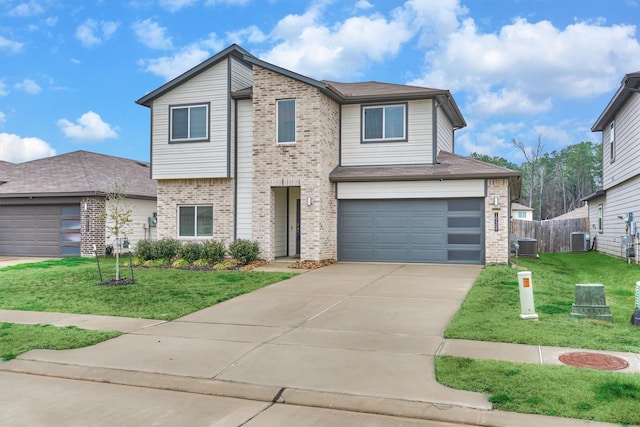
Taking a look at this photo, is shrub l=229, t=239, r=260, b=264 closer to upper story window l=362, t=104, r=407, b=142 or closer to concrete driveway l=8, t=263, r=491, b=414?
upper story window l=362, t=104, r=407, b=142

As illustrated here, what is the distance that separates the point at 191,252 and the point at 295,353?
11.4 metres

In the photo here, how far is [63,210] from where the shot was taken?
2200 centimetres

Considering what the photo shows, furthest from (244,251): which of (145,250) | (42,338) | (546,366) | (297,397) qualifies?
(546,366)

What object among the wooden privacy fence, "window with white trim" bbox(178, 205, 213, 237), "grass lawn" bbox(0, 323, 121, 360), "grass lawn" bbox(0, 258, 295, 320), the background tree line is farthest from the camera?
the background tree line

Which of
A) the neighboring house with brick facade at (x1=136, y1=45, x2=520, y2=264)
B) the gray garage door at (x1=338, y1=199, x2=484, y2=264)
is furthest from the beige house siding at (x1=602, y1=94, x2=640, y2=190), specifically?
the gray garage door at (x1=338, y1=199, x2=484, y2=264)

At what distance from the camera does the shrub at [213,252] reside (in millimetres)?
17172

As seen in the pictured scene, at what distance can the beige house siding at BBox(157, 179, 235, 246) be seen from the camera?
18250 millimetres

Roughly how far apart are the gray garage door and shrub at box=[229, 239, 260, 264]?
3020 mm

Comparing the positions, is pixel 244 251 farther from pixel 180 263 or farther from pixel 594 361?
pixel 594 361

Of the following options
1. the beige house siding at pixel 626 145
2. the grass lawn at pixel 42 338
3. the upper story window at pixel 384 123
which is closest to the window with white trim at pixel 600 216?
the beige house siding at pixel 626 145

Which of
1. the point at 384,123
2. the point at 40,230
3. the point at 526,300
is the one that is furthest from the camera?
the point at 40,230

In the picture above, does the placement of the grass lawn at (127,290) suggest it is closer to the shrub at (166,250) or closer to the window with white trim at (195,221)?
the shrub at (166,250)

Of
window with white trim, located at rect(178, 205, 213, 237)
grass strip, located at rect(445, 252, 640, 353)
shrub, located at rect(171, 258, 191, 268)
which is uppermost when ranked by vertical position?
window with white trim, located at rect(178, 205, 213, 237)

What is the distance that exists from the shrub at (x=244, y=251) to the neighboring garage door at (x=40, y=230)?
28.0 feet
